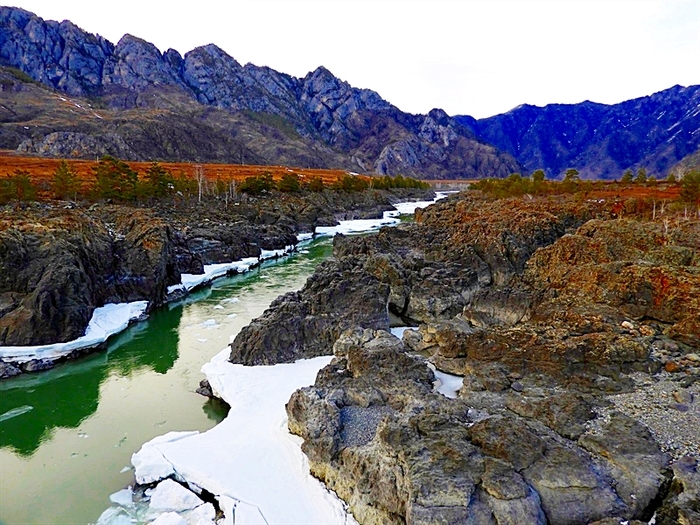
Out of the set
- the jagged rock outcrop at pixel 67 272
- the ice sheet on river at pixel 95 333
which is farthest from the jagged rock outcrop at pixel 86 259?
the ice sheet on river at pixel 95 333

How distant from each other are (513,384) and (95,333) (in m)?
21.7

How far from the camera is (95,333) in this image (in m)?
25.3

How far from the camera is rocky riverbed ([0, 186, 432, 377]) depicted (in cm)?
2366

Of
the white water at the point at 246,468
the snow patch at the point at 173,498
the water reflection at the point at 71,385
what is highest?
the white water at the point at 246,468

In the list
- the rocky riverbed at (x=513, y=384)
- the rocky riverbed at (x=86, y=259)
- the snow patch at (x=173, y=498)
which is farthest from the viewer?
the rocky riverbed at (x=86, y=259)

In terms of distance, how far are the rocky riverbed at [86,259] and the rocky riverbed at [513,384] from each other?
1064 centimetres

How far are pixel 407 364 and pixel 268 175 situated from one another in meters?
80.8

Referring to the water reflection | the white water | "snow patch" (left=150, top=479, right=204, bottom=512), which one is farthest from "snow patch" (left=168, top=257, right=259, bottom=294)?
"snow patch" (left=150, top=479, right=204, bottom=512)

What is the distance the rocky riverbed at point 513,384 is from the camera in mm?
9703

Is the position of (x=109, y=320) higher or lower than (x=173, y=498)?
higher

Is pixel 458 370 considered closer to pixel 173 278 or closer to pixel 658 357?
pixel 658 357

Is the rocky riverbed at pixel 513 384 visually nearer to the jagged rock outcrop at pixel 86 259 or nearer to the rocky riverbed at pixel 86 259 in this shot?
the jagged rock outcrop at pixel 86 259

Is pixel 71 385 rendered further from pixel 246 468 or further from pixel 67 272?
pixel 246 468

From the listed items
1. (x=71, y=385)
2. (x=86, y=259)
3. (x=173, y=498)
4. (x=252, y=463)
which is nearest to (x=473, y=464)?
(x=252, y=463)
